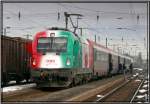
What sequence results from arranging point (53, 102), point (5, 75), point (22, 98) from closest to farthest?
point (53, 102) → point (22, 98) → point (5, 75)

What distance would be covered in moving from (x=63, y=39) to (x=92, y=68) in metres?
9.26

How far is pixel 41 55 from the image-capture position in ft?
73.6

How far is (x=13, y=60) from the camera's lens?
27.1m

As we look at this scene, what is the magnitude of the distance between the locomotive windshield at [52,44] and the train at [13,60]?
338 cm

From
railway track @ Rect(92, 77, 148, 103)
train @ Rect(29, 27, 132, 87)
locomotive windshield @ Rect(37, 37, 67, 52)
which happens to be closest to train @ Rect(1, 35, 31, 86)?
train @ Rect(29, 27, 132, 87)

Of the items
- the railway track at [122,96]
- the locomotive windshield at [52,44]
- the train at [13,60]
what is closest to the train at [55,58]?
the locomotive windshield at [52,44]

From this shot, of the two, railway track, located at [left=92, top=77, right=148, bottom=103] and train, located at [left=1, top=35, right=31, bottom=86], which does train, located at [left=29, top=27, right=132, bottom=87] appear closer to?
railway track, located at [left=92, top=77, right=148, bottom=103]

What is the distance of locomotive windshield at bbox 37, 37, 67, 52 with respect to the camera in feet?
74.0

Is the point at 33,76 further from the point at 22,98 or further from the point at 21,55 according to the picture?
the point at 21,55

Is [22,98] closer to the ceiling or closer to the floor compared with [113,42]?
closer to the floor

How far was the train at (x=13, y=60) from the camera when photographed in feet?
84.1

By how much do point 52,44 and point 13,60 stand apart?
524 cm

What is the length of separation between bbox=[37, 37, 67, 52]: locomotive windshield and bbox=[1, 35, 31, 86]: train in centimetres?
338

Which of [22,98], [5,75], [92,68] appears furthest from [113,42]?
[22,98]
